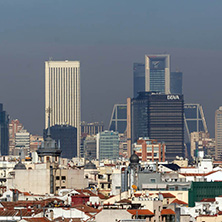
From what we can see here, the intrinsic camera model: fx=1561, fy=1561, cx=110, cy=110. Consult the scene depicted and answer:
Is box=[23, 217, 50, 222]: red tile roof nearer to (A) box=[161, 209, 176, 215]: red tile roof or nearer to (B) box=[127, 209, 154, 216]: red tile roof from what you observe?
→ (B) box=[127, 209, 154, 216]: red tile roof

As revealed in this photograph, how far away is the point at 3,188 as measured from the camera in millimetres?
145750

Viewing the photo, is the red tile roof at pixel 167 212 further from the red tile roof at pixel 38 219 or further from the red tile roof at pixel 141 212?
the red tile roof at pixel 38 219

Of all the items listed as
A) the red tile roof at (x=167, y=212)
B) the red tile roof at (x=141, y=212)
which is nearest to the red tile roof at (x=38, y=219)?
the red tile roof at (x=141, y=212)

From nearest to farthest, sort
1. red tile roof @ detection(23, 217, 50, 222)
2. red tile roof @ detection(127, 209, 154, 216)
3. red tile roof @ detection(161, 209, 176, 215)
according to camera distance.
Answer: red tile roof @ detection(23, 217, 50, 222)
red tile roof @ detection(127, 209, 154, 216)
red tile roof @ detection(161, 209, 176, 215)

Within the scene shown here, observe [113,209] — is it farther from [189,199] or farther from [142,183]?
[142,183]

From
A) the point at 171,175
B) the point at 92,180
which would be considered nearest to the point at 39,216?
the point at 171,175

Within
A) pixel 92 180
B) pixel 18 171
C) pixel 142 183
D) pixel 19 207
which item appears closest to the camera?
pixel 19 207

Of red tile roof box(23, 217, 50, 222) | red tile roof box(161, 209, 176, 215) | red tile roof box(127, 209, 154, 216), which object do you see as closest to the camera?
red tile roof box(23, 217, 50, 222)

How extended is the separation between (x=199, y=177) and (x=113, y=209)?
56.3 m

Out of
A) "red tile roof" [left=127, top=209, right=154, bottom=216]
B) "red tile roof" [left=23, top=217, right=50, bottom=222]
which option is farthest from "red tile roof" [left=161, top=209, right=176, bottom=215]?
"red tile roof" [left=23, top=217, right=50, bottom=222]

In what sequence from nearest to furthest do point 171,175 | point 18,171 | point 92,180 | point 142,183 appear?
point 142,183
point 171,175
point 18,171
point 92,180

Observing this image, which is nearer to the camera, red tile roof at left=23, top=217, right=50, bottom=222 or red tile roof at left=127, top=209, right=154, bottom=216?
red tile roof at left=23, top=217, right=50, bottom=222

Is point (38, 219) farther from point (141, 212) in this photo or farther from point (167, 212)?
point (167, 212)

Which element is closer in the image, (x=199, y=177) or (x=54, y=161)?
(x=199, y=177)
